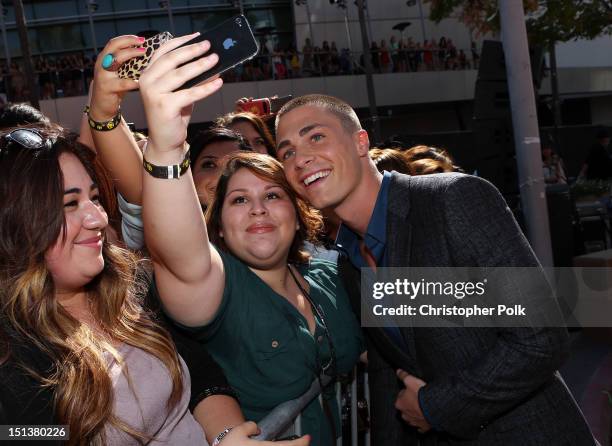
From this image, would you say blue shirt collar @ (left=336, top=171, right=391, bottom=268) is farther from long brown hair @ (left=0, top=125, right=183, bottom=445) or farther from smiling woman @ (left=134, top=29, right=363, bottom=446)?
long brown hair @ (left=0, top=125, right=183, bottom=445)

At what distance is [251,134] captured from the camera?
4.26 meters

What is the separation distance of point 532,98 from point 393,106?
24.9 meters

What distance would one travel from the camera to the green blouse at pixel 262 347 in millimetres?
2504

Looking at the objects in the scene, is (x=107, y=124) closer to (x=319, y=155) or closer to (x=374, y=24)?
(x=319, y=155)

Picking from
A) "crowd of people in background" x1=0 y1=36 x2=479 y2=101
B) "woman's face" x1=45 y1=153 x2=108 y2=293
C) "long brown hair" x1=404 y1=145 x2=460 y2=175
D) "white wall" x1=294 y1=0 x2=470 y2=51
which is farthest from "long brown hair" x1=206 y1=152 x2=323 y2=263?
"white wall" x1=294 y1=0 x2=470 y2=51

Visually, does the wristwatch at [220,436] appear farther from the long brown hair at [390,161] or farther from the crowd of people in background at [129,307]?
the long brown hair at [390,161]

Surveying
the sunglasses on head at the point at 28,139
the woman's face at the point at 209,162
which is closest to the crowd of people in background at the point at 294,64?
the woman's face at the point at 209,162

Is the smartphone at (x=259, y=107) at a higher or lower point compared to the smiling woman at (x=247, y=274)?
higher

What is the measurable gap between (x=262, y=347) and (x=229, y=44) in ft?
3.65

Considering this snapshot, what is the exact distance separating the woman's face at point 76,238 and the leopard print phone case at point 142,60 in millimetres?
310

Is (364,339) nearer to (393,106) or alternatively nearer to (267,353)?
(267,353)

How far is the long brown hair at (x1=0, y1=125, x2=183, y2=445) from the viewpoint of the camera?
192 centimetres

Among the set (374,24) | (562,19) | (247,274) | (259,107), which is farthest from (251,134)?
(374,24)

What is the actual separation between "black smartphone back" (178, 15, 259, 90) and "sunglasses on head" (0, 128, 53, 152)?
60 cm
